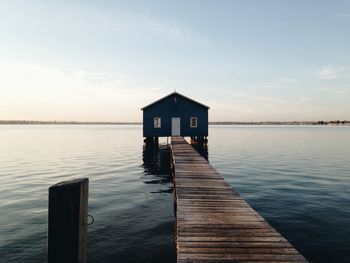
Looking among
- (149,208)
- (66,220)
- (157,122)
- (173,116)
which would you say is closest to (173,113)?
(173,116)

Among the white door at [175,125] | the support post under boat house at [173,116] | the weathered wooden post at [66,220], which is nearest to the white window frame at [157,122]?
the support post under boat house at [173,116]

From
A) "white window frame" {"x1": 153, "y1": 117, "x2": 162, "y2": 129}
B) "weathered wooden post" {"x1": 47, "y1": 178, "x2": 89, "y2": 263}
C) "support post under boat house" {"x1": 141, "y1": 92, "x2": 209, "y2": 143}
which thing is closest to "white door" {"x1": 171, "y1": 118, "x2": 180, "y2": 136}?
"support post under boat house" {"x1": 141, "y1": 92, "x2": 209, "y2": 143}

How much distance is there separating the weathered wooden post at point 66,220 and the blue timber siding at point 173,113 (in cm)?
3392

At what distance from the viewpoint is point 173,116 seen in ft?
126

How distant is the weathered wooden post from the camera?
438 centimetres

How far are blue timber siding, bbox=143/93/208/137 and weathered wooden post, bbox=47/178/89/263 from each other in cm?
3392

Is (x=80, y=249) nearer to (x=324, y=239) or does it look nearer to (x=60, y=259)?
(x=60, y=259)

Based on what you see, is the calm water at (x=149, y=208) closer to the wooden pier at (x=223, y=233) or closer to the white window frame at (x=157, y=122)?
the wooden pier at (x=223, y=233)

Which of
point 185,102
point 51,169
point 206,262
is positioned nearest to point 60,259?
point 206,262

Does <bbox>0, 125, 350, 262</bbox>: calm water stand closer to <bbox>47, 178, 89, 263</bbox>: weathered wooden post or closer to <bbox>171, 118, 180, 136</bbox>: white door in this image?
<bbox>47, 178, 89, 263</bbox>: weathered wooden post

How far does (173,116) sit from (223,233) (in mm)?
32858

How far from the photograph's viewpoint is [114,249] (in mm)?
8375

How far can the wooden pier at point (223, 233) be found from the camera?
491 cm

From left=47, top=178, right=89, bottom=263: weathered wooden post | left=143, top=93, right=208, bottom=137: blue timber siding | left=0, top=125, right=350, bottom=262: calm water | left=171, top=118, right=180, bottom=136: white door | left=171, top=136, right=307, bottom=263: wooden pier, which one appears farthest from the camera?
left=171, top=118, right=180, bottom=136: white door
